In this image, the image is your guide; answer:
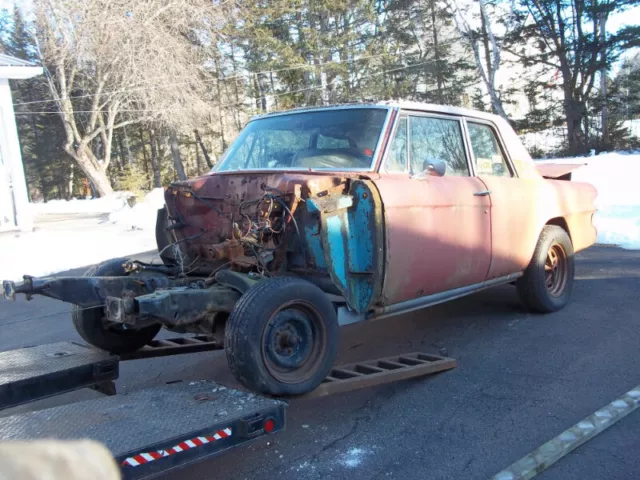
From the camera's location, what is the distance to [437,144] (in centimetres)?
483

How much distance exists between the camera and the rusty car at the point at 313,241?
11.2 feet

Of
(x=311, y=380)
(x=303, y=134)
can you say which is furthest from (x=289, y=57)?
(x=311, y=380)

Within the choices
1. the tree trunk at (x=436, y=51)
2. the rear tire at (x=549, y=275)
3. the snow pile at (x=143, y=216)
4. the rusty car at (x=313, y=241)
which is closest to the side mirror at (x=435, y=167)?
the rusty car at (x=313, y=241)

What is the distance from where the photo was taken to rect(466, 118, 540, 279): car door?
500cm

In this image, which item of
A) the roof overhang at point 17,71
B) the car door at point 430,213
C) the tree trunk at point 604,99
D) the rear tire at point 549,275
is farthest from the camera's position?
the tree trunk at point 604,99

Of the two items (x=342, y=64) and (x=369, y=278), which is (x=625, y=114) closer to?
(x=342, y=64)

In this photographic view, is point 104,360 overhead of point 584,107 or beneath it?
beneath

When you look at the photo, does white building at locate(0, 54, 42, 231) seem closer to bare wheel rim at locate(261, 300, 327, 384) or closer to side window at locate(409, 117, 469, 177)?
side window at locate(409, 117, 469, 177)

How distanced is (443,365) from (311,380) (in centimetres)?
132

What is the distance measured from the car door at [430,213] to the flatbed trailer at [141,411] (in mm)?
757

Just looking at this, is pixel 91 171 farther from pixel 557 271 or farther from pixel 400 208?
pixel 400 208

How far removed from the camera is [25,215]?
1762 centimetres

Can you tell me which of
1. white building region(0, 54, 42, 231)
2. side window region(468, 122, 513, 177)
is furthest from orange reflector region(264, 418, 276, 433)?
white building region(0, 54, 42, 231)

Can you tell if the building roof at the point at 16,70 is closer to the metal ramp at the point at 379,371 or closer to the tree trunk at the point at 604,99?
the metal ramp at the point at 379,371
